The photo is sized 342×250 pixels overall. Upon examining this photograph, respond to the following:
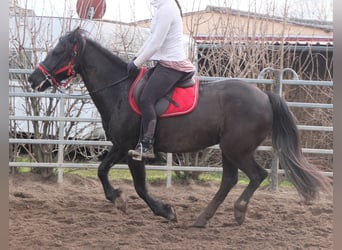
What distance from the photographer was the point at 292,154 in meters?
4.80

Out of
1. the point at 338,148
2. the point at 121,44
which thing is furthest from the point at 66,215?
the point at 338,148

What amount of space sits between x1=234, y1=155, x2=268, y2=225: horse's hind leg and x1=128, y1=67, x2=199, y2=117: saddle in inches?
32.8

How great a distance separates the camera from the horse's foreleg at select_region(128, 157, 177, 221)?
470 cm

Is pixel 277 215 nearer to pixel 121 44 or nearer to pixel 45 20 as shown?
pixel 121 44

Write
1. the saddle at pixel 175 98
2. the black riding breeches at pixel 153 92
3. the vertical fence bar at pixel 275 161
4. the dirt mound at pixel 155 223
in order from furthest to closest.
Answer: the vertical fence bar at pixel 275 161 < the saddle at pixel 175 98 < the black riding breeches at pixel 153 92 < the dirt mound at pixel 155 223

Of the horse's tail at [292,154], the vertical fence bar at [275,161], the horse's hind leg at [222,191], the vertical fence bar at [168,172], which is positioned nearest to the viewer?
the horse's tail at [292,154]

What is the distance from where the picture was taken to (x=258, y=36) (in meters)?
8.35

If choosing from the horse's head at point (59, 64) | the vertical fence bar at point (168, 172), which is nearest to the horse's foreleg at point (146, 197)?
the horse's head at point (59, 64)

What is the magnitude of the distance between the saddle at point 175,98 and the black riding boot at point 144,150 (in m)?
0.30

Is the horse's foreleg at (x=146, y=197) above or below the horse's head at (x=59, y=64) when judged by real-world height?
below

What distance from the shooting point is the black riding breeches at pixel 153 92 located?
4445mm

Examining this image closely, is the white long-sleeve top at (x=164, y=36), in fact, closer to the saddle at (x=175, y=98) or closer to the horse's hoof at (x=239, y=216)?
the saddle at (x=175, y=98)

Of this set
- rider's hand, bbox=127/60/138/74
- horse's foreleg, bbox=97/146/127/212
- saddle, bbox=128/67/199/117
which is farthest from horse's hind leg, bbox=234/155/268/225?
rider's hand, bbox=127/60/138/74

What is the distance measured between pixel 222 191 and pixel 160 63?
157 cm
